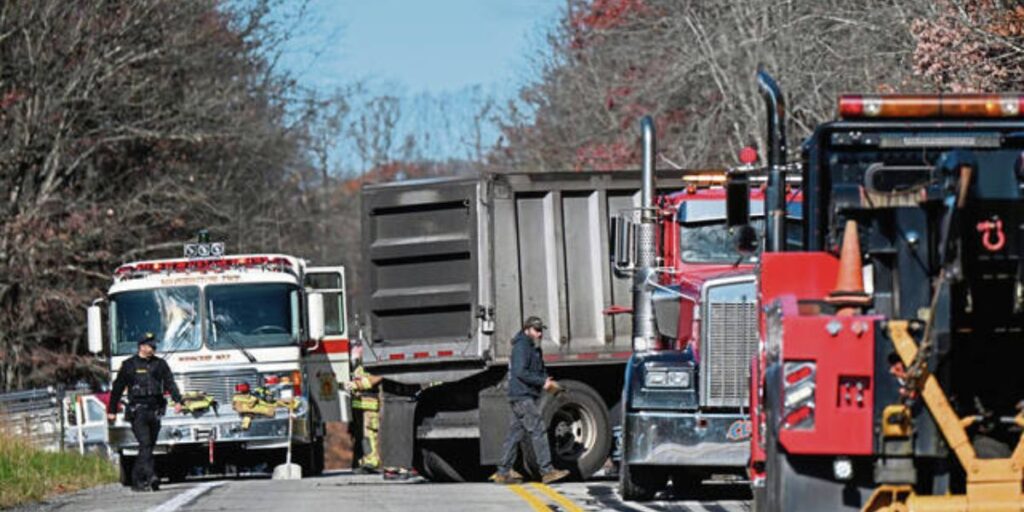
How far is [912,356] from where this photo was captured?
10688mm

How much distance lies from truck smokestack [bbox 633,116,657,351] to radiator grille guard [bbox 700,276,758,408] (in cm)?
192

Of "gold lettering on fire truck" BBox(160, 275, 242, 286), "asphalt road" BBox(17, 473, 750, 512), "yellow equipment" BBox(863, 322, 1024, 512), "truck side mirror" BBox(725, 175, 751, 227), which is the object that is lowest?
"asphalt road" BBox(17, 473, 750, 512)

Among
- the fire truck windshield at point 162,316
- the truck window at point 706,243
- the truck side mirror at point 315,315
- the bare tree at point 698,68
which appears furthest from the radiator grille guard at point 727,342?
the fire truck windshield at point 162,316

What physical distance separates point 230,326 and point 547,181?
6049 millimetres

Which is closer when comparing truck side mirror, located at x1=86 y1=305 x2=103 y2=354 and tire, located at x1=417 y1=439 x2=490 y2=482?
tire, located at x1=417 y1=439 x2=490 y2=482

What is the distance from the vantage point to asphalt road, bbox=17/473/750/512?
1809 cm

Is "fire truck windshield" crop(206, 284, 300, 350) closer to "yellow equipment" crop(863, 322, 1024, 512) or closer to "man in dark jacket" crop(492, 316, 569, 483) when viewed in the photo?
"man in dark jacket" crop(492, 316, 569, 483)

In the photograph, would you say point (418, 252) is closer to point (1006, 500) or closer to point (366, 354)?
point (366, 354)

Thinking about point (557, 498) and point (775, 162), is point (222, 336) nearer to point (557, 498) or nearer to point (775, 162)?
point (557, 498)

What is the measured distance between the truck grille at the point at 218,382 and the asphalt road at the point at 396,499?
343 centimetres

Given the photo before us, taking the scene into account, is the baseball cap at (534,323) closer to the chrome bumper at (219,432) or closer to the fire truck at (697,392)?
the fire truck at (697,392)

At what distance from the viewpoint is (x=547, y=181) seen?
75.6ft

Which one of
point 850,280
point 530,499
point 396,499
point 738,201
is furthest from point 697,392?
point 850,280

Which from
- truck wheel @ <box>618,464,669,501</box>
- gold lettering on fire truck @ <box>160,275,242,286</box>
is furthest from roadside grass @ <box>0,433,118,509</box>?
truck wheel @ <box>618,464,669,501</box>
